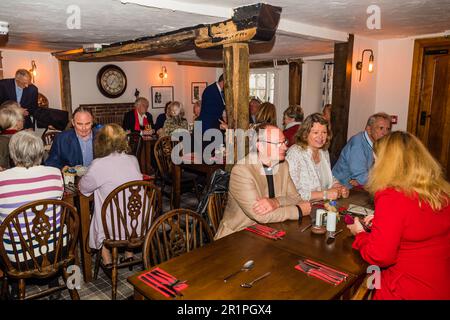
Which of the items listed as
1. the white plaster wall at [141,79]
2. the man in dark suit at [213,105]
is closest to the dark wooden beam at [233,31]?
the man in dark suit at [213,105]

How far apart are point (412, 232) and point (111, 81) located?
8.39 m

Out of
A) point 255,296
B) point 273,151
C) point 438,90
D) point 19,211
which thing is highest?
point 438,90

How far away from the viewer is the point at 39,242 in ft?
7.58

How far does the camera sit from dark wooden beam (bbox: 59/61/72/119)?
771 centimetres

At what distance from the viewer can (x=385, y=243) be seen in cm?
166

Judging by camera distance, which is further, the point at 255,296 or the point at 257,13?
the point at 257,13

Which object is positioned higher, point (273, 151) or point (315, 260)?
point (273, 151)

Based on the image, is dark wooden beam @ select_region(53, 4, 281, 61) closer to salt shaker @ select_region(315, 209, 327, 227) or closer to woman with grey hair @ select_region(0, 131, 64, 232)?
salt shaker @ select_region(315, 209, 327, 227)

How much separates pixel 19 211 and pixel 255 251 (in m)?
1.45
